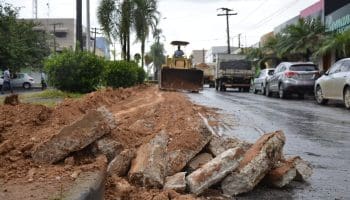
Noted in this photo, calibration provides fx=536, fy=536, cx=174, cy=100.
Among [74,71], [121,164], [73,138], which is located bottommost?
[121,164]

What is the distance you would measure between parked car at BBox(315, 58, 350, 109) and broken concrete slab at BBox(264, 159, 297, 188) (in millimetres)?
12439

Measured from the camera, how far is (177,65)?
3184cm

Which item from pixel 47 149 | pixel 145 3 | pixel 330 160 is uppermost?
pixel 145 3

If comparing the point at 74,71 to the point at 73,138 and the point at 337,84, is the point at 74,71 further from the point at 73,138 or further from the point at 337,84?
the point at 73,138

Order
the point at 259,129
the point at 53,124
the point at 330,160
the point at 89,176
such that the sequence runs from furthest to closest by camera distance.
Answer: the point at 259,129 → the point at 330,160 → the point at 53,124 → the point at 89,176

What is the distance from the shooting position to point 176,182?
215 inches

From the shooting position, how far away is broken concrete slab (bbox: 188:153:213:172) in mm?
6086

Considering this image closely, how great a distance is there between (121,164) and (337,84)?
14.6m

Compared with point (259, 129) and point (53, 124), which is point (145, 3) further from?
point (53, 124)

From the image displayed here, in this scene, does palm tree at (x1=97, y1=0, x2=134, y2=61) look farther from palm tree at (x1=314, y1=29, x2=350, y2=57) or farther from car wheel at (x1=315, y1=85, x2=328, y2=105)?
car wheel at (x1=315, y1=85, x2=328, y2=105)

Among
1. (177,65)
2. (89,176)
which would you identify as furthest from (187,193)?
(177,65)

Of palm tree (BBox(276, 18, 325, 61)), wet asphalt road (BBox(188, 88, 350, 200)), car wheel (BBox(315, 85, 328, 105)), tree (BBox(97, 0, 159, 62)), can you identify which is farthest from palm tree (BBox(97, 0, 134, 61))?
wet asphalt road (BBox(188, 88, 350, 200))

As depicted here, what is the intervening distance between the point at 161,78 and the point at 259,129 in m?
18.5

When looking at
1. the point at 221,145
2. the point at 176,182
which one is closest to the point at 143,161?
the point at 176,182
